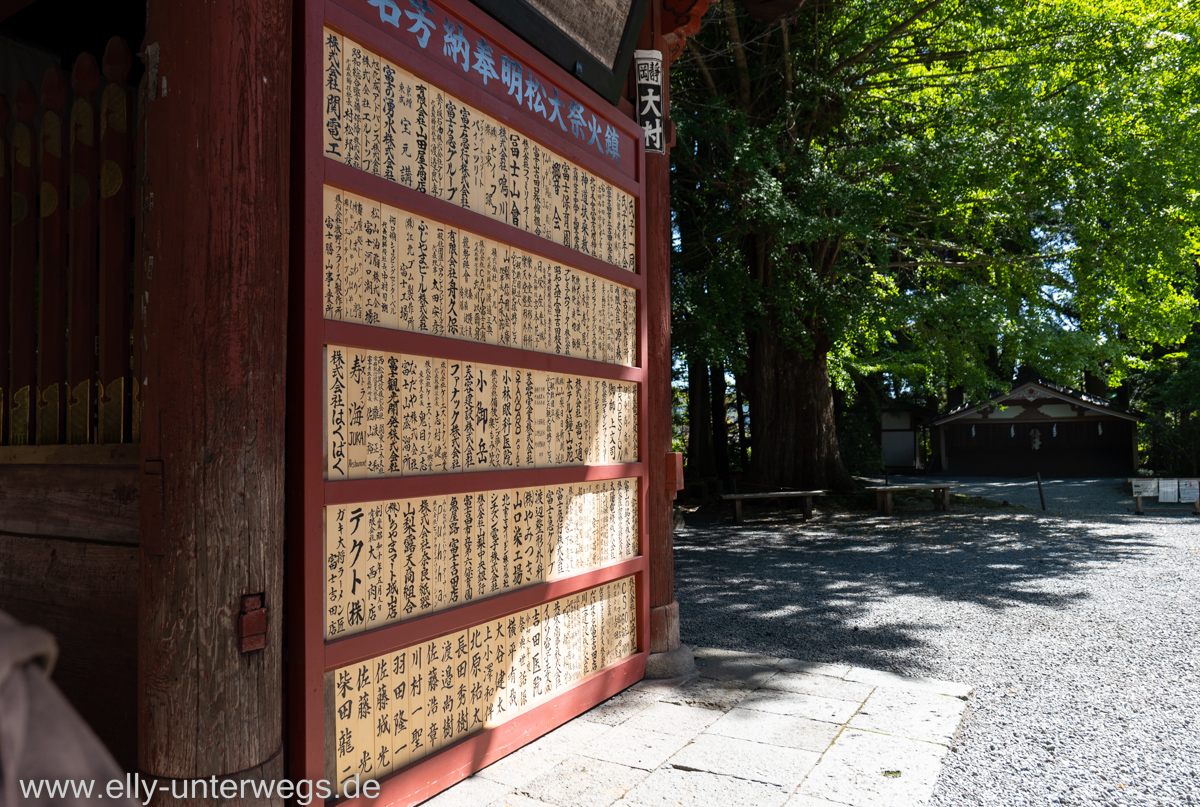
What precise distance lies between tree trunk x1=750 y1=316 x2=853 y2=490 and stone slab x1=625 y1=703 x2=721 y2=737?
36.2 ft

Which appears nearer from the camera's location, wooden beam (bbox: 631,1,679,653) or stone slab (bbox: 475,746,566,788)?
stone slab (bbox: 475,746,566,788)

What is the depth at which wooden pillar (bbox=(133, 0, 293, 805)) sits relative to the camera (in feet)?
6.99

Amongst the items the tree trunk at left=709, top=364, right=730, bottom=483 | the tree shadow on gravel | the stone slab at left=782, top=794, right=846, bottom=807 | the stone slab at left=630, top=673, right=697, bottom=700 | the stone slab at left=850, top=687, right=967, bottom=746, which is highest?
the tree trunk at left=709, top=364, right=730, bottom=483

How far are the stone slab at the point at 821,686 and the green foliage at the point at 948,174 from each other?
23.1 feet

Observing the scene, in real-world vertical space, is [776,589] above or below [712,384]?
below

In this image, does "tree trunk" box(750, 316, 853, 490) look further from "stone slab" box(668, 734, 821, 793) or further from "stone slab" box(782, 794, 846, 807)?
"stone slab" box(782, 794, 846, 807)

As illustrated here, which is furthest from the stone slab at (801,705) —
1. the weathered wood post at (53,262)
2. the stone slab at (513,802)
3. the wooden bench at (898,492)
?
the wooden bench at (898,492)

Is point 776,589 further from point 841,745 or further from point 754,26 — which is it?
point 754,26

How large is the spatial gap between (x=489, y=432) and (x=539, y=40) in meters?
1.78

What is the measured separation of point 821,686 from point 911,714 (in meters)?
0.54

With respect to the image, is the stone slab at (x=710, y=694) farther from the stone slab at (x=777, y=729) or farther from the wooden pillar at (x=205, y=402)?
the wooden pillar at (x=205, y=402)

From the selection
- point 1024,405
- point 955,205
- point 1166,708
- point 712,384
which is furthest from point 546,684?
point 1024,405

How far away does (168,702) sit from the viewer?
6.97 feet

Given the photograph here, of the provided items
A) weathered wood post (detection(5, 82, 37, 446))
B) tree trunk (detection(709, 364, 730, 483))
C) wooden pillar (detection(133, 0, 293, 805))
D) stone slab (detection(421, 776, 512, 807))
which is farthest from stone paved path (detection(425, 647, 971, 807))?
tree trunk (detection(709, 364, 730, 483))
